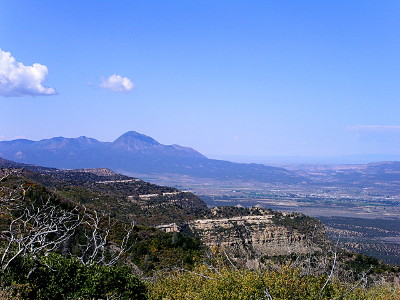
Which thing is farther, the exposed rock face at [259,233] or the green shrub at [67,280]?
the exposed rock face at [259,233]

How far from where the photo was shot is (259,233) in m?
37.7

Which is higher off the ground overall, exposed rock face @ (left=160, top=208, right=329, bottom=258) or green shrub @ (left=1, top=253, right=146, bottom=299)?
green shrub @ (left=1, top=253, right=146, bottom=299)

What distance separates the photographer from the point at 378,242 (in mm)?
69188

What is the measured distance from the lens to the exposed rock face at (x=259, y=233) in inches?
1390

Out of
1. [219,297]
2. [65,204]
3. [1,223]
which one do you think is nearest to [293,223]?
[65,204]

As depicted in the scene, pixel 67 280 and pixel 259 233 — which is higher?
pixel 67 280

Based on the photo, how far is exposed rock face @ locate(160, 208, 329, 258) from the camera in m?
35.3

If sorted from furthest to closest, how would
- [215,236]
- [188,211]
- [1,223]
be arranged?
[188,211] < [215,236] < [1,223]

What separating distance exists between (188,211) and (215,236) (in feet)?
37.7

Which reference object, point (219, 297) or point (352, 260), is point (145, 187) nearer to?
point (352, 260)

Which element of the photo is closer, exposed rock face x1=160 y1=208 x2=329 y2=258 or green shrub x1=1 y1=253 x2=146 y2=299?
green shrub x1=1 y1=253 x2=146 y2=299

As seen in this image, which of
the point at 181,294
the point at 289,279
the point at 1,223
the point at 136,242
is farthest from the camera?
the point at 136,242

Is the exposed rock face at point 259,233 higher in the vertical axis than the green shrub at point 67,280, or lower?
lower

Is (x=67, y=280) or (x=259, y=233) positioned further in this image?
(x=259, y=233)
